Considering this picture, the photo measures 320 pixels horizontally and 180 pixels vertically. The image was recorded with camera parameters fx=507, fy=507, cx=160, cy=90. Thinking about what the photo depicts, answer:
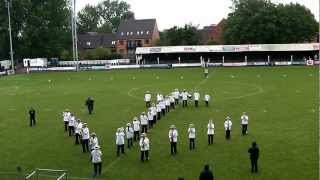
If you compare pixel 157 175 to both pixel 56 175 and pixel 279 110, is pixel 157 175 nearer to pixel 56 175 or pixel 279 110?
pixel 56 175

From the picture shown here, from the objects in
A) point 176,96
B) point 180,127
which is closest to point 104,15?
point 176,96

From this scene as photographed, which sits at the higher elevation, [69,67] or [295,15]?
[295,15]

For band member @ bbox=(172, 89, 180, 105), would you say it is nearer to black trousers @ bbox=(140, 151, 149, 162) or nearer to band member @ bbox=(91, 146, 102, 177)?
black trousers @ bbox=(140, 151, 149, 162)

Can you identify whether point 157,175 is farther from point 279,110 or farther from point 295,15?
point 295,15

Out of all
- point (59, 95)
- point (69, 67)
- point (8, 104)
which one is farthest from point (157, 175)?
point (69, 67)

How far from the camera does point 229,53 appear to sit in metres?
81.6

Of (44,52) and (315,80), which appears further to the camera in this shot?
(44,52)

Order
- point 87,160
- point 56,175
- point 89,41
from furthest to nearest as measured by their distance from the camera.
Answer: point 89,41 → point 87,160 → point 56,175

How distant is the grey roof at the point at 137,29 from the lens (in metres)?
116

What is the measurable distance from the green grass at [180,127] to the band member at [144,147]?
0.35 m

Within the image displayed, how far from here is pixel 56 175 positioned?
2036cm

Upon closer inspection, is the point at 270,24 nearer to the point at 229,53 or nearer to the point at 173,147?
the point at 229,53

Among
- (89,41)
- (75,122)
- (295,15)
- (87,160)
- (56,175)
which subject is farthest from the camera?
(89,41)

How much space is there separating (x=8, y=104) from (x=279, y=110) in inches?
885
